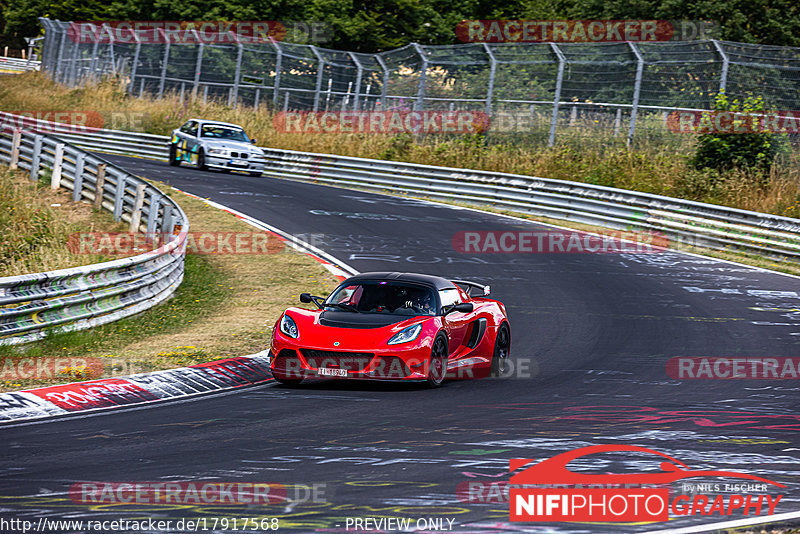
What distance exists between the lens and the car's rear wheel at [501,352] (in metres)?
11.9

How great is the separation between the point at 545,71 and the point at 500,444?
2280 cm

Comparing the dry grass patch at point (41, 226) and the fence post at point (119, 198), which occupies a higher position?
the fence post at point (119, 198)

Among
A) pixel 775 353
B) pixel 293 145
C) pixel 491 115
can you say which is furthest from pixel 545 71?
pixel 775 353

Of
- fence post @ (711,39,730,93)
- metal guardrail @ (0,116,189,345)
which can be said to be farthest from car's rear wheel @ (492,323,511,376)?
fence post @ (711,39,730,93)

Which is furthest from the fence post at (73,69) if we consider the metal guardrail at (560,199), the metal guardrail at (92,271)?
the metal guardrail at (92,271)

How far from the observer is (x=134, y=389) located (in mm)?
9758

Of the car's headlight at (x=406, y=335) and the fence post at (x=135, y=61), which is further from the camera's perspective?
the fence post at (x=135, y=61)

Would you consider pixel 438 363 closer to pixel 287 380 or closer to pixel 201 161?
pixel 287 380

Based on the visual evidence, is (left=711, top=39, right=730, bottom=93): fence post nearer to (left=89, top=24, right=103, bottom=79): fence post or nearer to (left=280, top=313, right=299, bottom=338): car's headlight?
(left=280, top=313, right=299, bottom=338): car's headlight

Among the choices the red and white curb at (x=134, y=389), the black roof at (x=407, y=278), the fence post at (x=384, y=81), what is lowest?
the red and white curb at (x=134, y=389)

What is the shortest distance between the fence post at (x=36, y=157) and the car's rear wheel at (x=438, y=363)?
16991 mm

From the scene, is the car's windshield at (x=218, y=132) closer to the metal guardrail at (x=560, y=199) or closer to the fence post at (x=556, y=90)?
the metal guardrail at (x=560, y=199)

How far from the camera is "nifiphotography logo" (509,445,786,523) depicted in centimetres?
577

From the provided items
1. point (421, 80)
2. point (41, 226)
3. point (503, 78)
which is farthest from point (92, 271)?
point (421, 80)
